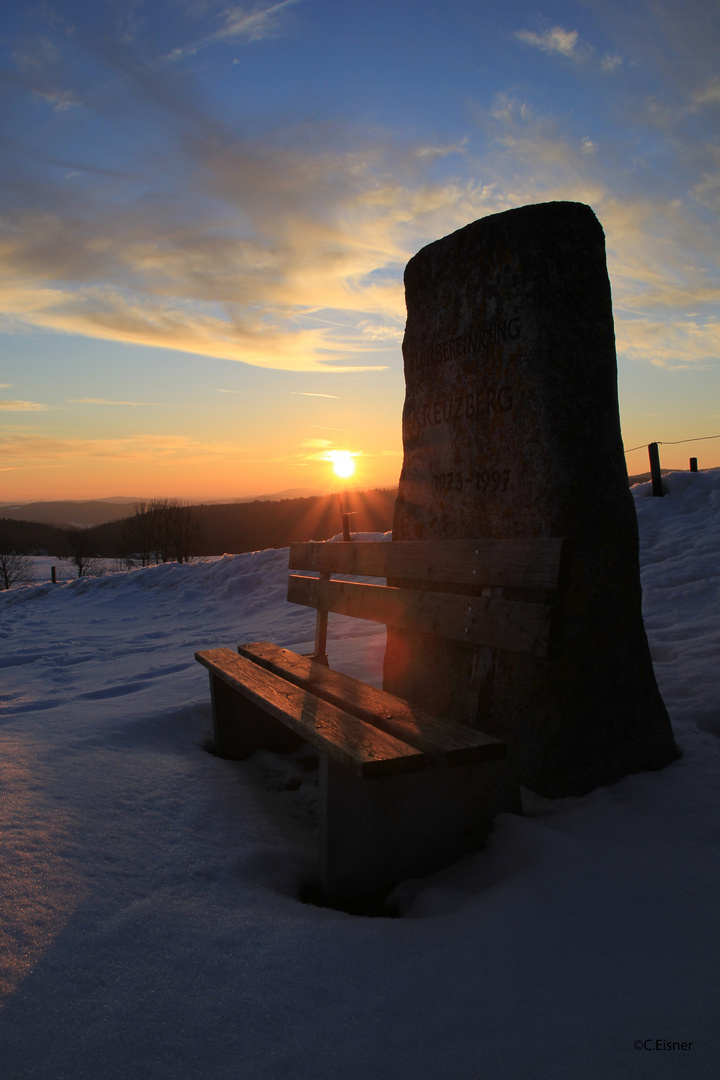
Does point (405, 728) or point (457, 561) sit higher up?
point (457, 561)

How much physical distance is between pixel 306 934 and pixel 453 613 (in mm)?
1578

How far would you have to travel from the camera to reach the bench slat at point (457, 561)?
8.69 feet

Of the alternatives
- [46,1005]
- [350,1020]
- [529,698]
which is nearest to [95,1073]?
[46,1005]

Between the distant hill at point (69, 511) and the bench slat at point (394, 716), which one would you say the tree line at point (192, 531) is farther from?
the distant hill at point (69, 511)

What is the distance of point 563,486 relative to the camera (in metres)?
2.91

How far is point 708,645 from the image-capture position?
4.33 metres

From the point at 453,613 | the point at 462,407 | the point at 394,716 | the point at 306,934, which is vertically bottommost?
the point at 306,934

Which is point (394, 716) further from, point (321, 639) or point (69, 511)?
point (69, 511)

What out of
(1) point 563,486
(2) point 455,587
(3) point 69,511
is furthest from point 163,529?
(3) point 69,511

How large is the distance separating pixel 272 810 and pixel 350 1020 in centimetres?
147

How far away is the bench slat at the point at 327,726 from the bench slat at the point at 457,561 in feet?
2.80

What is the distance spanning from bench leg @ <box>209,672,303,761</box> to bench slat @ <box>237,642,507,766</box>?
267mm

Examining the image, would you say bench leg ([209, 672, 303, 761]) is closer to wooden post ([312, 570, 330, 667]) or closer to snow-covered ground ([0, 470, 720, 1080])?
snow-covered ground ([0, 470, 720, 1080])

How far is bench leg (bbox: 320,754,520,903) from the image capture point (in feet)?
7.33
